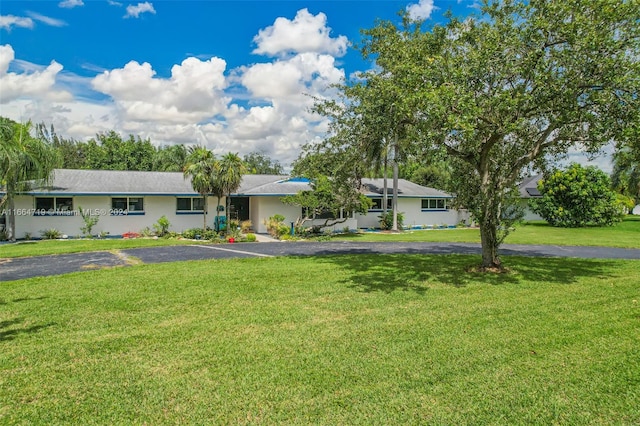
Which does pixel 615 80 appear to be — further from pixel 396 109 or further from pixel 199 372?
pixel 199 372

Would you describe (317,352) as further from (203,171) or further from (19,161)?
(19,161)

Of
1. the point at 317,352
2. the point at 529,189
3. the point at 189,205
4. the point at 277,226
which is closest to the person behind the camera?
the point at 317,352

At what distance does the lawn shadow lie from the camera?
5730 mm

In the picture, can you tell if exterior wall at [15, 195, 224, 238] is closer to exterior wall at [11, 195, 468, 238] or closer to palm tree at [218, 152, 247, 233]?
exterior wall at [11, 195, 468, 238]

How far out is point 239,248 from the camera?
16.9 meters

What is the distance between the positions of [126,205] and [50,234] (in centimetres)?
364

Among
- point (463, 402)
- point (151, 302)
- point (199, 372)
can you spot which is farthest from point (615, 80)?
point (151, 302)

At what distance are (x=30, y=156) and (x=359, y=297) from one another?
16724 millimetres

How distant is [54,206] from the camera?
65.3ft

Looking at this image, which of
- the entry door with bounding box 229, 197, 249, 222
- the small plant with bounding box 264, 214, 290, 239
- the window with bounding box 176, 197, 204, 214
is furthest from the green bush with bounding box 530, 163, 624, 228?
the window with bounding box 176, 197, 204, 214

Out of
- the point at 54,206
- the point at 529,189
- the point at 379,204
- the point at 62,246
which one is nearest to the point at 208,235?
the point at 62,246

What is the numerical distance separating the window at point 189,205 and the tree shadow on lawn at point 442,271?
1124 cm

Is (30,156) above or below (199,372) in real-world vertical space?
above

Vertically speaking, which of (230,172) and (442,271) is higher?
(230,172)
